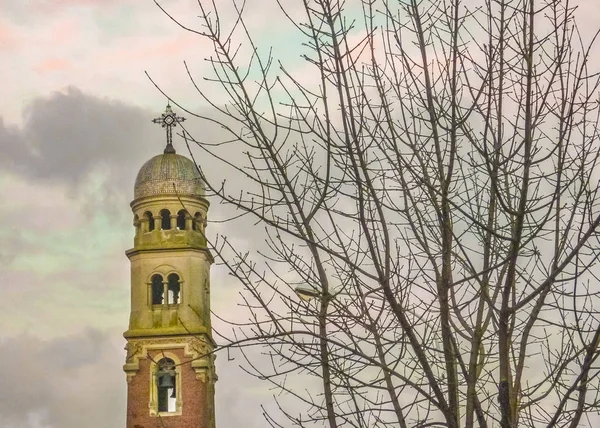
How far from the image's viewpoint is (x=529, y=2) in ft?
27.0

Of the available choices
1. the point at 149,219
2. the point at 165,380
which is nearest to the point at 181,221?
the point at 149,219

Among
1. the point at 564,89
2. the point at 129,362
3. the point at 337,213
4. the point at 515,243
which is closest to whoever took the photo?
the point at 515,243

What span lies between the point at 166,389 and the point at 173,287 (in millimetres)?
2890

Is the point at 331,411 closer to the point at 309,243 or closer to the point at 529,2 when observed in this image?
the point at 309,243

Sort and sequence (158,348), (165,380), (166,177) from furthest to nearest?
(166,177), (165,380), (158,348)

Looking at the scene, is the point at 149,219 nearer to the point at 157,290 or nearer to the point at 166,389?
the point at 157,290

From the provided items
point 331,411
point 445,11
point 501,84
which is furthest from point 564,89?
point 331,411

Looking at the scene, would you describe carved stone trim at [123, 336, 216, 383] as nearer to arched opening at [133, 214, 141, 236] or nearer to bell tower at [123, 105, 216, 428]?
bell tower at [123, 105, 216, 428]

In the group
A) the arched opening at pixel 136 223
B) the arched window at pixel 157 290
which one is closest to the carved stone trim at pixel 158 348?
the arched window at pixel 157 290

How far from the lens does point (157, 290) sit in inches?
1583

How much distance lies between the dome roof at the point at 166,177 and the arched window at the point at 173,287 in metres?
2.43

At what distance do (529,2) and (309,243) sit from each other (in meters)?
1.91

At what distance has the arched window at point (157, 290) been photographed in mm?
39844

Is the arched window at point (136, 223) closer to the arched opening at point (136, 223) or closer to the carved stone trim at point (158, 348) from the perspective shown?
the arched opening at point (136, 223)
